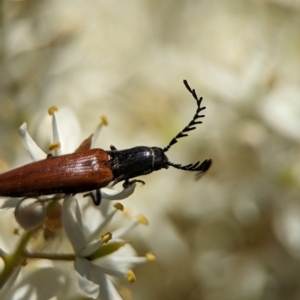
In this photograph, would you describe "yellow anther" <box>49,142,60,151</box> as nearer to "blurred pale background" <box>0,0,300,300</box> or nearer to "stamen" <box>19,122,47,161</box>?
"stamen" <box>19,122,47,161</box>

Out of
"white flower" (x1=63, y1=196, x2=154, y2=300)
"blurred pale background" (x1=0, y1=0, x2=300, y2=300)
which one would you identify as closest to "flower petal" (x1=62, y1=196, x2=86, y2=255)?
"white flower" (x1=63, y1=196, x2=154, y2=300)

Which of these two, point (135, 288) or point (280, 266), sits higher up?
point (280, 266)

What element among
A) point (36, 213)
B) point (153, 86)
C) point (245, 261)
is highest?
point (153, 86)

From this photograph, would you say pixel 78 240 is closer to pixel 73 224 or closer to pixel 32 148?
pixel 73 224

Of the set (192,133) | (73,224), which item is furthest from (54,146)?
(192,133)

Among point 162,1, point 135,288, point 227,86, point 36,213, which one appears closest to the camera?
point 36,213

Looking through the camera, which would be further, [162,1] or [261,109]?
[162,1]

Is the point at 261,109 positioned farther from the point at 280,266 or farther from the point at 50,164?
the point at 50,164

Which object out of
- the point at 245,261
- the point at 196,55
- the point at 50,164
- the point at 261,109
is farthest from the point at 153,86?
the point at 50,164

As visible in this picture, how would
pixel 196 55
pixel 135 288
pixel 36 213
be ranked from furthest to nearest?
pixel 196 55 < pixel 135 288 < pixel 36 213
